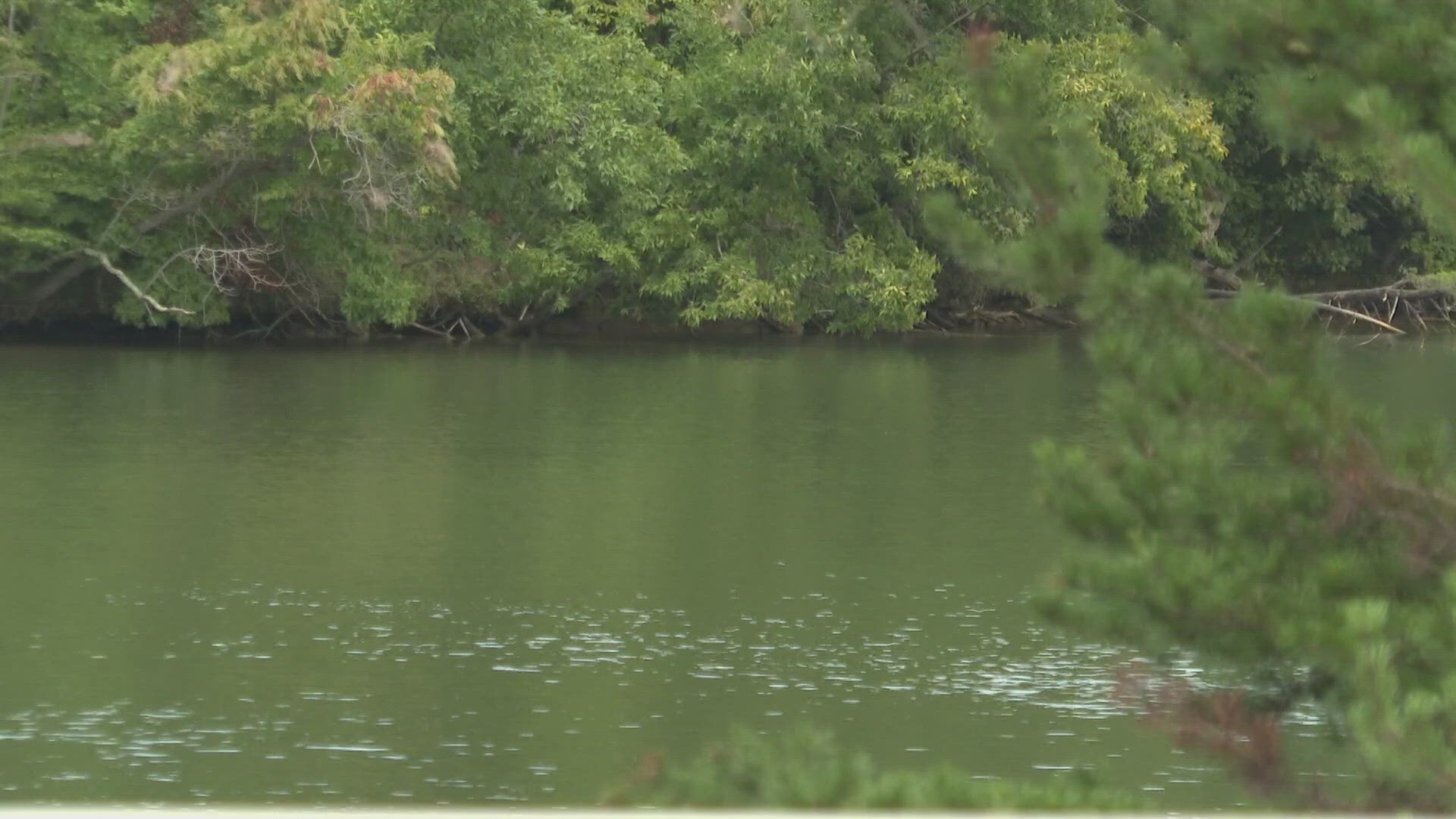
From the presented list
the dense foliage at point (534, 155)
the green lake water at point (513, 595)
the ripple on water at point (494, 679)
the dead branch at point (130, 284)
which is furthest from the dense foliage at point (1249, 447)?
the dead branch at point (130, 284)

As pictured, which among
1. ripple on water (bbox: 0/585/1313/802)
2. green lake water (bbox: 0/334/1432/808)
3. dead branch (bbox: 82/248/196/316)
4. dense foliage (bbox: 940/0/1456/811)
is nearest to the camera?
dense foliage (bbox: 940/0/1456/811)

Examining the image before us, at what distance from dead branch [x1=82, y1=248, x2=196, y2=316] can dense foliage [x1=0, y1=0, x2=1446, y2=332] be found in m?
0.19

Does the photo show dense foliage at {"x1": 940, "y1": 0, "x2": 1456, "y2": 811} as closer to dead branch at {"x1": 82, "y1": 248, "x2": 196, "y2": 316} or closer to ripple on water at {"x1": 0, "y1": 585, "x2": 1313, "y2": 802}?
ripple on water at {"x1": 0, "y1": 585, "x2": 1313, "y2": 802}

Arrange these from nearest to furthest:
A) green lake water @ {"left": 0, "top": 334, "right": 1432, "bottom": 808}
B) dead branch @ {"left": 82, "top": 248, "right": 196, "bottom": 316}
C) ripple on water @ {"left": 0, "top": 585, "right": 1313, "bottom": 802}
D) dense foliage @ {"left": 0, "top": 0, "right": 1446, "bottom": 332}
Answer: ripple on water @ {"left": 0, "top": 585, "right": 1313, "bottom": 802}, green lake water @ {"left": 0, "top": 334, "right": 1432, "bottom": 808}, dense foliage @ {"left": 0, "top": 0, "right": 1446, "bottom": 332}, dead branch @ {"left": 82, "top": 248, "right": 196, "bottom": 316}

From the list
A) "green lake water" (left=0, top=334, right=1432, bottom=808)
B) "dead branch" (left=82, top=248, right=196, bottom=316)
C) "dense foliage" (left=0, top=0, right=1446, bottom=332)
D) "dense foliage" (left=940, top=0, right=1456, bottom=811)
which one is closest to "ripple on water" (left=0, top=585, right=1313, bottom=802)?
"green lake water" (left=0, top=334, right=1432, bottom=808)

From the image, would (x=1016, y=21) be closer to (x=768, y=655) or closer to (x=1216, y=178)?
(x=1216, y=178)

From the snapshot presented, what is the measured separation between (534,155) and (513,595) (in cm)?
1942

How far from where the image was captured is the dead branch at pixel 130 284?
27.5 meters

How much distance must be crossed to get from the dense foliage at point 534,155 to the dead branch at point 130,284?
0.63 feet

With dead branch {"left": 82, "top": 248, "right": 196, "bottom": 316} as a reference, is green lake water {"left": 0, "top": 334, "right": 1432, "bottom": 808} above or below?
below

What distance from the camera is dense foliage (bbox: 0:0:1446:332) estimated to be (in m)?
27.1

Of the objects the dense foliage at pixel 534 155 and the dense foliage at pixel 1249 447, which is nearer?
the dense foliage at pixel 1249 447

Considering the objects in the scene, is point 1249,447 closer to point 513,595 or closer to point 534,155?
point 513,595

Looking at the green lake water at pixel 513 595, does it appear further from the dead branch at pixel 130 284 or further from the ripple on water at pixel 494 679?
the dead branch at pixel 130 284
